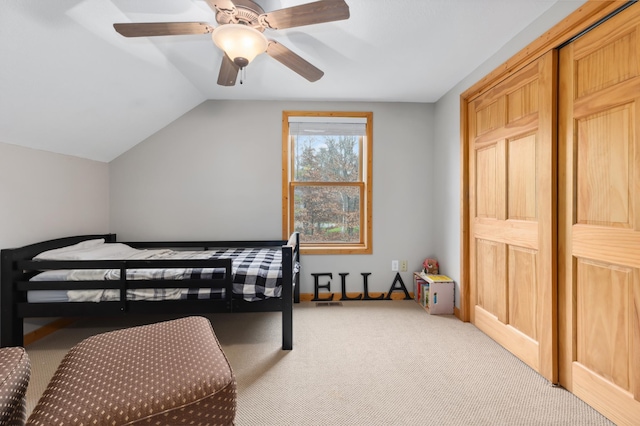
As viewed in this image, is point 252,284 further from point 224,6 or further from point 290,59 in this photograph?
point 224,6

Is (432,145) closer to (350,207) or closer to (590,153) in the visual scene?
(350,207)

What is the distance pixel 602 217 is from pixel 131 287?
9.15ft

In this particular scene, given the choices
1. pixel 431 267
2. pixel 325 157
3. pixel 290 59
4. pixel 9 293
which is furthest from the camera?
pixel 325 157

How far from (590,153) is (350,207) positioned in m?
2.02

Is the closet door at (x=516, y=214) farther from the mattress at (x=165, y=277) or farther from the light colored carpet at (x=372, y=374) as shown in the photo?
the mattress at (x=165, y=277)

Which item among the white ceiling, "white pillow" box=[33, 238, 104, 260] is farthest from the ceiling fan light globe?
"white pillow" box=[33, 238, 104, 260]

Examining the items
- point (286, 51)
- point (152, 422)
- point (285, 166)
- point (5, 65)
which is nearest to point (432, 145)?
point (285, 166)

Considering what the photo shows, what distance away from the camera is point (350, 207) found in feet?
10.3

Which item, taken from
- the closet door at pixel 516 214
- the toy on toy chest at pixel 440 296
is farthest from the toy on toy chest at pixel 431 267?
the closet door at pixel 516 214

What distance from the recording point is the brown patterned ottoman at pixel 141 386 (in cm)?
83

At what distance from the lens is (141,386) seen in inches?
35.6

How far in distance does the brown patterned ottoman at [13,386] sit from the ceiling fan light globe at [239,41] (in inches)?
58.2

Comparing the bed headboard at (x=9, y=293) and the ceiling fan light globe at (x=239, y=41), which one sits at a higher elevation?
the ceiling fan light globe at (x=239, y=41)

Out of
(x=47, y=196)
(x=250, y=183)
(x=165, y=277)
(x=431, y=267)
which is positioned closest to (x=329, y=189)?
(x=250, y=183)
